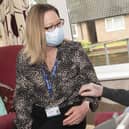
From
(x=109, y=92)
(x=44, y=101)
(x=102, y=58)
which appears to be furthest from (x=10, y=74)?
(x=109, y=92)

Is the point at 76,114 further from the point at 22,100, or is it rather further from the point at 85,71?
the point at 22,100

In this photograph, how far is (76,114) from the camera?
6.84 ft

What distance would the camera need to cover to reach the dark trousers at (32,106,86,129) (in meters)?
2.12

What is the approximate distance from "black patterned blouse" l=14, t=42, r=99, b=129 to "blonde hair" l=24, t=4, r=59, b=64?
6cm

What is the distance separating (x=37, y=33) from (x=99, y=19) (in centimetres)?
107

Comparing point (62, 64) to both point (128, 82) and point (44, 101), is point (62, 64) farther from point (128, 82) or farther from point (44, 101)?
point (128, 82)

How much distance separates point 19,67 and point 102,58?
119 cm

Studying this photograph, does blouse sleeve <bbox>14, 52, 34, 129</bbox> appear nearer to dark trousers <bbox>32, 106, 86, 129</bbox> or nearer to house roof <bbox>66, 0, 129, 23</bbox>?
dark trousers <bbox>32, 106, 86, 129</bbox>

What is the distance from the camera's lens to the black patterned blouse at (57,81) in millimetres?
2162

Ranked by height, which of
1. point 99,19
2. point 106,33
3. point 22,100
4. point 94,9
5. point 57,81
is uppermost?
point 94,9

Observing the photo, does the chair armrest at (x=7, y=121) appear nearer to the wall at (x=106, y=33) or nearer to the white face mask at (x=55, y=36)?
the white face mask at (x=55, y=36)

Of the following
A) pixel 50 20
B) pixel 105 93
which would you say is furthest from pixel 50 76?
pixel 105 93

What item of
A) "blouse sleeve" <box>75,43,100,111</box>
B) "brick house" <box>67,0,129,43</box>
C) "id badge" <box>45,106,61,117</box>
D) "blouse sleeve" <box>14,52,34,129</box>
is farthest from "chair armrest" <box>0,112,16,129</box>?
"brick house" <box>67,0,129,43</box>

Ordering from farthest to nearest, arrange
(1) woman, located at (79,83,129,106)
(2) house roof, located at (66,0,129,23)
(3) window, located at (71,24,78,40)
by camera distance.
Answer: (3) window, located at (71,24,78,40)
(2) house roof, located at (66,0,129,23)
(1) woman, located at (79,83,129,106)
